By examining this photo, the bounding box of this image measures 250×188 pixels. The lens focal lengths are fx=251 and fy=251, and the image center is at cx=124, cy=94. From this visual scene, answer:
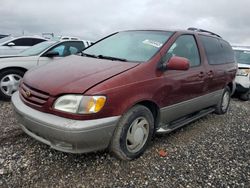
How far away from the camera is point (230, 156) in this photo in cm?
341

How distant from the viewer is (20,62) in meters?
5.40

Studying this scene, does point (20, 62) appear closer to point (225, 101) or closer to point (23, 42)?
point (225, 101)

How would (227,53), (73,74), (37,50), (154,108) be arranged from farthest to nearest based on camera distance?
(37,50), (227,53), (154,108), (73,74)

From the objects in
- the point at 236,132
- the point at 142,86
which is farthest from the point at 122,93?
the point at 236,132

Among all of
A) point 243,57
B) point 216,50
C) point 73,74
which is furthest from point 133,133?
point 243,57

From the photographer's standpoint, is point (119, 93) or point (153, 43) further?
point (153, 43)

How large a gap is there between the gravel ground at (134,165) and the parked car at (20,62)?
149 cm

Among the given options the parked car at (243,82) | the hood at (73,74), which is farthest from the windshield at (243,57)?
the hood at (73,74)

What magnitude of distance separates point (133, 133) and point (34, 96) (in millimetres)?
1202

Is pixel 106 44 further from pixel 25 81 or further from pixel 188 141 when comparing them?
pixel 188 141

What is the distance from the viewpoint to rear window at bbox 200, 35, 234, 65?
434 cm

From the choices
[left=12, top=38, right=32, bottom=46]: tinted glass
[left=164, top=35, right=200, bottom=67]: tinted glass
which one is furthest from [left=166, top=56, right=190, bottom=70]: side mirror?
[left=12, top=38, right=32, bottom=46]: tinted glass

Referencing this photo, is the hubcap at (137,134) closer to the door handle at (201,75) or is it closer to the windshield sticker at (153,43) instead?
the windshield sticker at (153,43)

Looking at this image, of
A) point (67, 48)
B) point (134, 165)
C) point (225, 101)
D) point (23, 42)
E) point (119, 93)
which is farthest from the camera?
point (23, 42)
